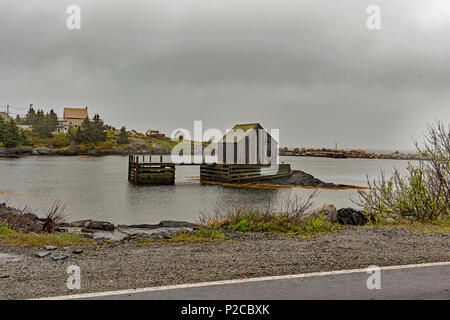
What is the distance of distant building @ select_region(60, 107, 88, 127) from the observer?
15368cm

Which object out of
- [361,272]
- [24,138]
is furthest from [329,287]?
[24,138]

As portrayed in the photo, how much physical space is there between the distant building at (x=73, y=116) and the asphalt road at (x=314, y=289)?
15974 cm

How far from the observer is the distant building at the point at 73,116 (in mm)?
153675

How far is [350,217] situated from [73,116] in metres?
156

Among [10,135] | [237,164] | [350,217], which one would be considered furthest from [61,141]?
[350,217]

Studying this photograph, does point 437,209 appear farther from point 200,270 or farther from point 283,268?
point 200,270

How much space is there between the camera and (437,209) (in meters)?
Result: 12.2

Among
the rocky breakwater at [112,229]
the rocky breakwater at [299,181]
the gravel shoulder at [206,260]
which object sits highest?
the gravel shoulder at [206,260]

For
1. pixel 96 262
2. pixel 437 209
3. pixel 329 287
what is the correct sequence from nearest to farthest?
1. pixel 329 287
2. pixel 96 262
3. pixel 437 209

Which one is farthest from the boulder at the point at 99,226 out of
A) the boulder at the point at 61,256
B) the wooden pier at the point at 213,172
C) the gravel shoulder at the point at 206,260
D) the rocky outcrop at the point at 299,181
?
the rocky outcrop at the point at 299,181

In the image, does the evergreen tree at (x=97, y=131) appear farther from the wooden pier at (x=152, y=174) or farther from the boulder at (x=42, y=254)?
the boulder at (x=42, y=254)

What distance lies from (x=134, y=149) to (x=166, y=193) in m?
116

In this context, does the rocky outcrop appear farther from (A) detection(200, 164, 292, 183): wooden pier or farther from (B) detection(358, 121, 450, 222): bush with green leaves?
(B) detection(358, 121, 450, 222): bush with green leaves

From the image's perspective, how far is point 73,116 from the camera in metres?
155
